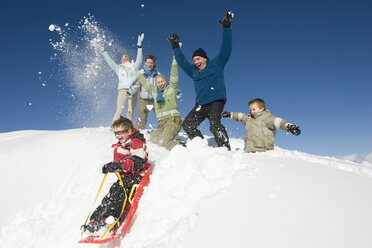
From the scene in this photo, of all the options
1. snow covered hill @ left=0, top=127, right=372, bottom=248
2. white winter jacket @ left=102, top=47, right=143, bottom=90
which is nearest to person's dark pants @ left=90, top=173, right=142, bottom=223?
snow covered hill @ left=0, top=127, right=372, bottom=248

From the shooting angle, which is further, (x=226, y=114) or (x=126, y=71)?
(x=126, y=71)

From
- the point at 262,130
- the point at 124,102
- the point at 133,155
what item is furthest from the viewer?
the point at 124,102

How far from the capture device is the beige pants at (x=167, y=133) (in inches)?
199

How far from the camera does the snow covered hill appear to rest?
1.62 metres

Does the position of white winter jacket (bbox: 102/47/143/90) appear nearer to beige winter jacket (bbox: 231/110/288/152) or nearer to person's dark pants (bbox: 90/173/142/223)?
beige winter jacket (bbox: 231/110/288/152)

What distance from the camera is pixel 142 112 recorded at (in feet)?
21.8

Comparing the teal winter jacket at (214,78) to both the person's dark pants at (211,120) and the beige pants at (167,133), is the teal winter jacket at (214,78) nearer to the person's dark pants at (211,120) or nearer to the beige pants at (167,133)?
the person's dark pants at (211,120)

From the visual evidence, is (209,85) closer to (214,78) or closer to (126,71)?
(214,78)

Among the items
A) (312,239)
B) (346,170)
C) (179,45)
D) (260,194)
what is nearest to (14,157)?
(179,45)

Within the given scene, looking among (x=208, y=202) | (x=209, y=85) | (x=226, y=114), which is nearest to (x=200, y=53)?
(x=209, y=85)

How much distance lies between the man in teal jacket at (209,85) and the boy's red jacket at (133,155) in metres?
1.59

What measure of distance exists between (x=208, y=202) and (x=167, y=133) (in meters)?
3.18

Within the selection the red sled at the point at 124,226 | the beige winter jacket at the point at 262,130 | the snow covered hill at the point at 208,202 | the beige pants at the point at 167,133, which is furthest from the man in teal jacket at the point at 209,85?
the red sled at the point at 124,226

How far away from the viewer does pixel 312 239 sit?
1505 mm
